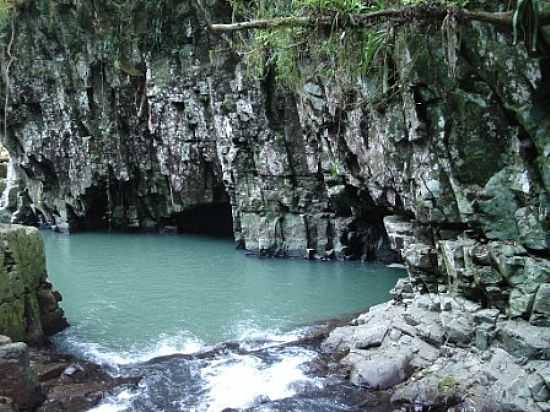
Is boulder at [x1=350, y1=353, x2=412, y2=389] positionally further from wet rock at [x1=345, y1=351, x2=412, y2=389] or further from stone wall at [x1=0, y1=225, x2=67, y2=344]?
stone wall at [x1=0, y1=225, x2=67, y2=344]

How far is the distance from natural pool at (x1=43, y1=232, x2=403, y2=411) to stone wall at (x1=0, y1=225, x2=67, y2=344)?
61cm

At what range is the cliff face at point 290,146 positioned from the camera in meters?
8.89

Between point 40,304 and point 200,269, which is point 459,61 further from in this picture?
point 200,269

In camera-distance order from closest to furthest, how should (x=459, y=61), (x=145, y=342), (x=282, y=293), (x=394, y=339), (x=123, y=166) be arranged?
(x=459, y=61) < (x=394, y=339) < (x=145, y=342) < (x=282, y=293) < (x=123, y=166)

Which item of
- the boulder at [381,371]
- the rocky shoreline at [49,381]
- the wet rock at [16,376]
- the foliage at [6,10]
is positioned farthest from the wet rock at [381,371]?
the foliage at [6,10]

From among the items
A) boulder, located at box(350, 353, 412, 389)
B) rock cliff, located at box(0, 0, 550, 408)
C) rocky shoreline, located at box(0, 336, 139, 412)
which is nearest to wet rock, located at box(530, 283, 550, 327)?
rock cliff, located at box(0, 0, 550, 408)

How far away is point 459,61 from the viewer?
30.1 feet

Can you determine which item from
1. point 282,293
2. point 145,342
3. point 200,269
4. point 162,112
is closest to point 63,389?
point 145,342

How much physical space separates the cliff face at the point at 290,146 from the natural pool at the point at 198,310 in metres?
2.44

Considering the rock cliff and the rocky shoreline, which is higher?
the rock cliff

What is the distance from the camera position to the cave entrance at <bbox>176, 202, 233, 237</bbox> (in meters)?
29.5

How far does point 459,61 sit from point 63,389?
8.85 metres

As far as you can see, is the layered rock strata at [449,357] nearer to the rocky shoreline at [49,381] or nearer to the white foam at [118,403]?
the white foam at [118,403]

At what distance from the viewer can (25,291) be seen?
11492 millimetres
